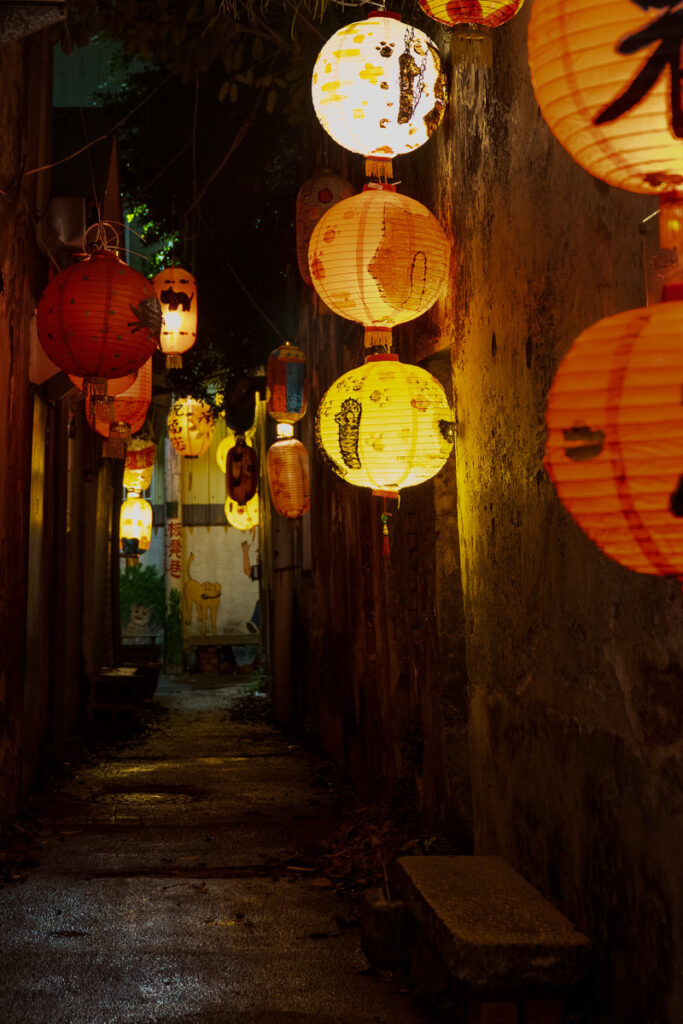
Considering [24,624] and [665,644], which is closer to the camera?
[665,644]

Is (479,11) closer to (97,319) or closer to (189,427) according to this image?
(97,319)

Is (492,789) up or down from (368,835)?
up

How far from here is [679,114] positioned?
2586 mm

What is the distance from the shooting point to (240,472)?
18.5 meters

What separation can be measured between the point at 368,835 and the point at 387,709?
104 cm

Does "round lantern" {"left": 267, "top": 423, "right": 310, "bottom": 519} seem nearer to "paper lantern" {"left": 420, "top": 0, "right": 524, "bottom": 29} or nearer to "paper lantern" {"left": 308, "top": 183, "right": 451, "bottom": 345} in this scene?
"paper lantern" {"left": 308, "top": 183, "right": 451, "bottom": 345}

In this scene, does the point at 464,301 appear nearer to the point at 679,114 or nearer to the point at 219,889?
the point at 679,114

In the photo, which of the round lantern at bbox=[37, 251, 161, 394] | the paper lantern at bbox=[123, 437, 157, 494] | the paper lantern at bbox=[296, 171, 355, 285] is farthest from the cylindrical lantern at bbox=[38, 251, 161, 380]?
the paper lantern at bbox=[123, 437, 157, 494]

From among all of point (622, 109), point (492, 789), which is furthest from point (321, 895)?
point (622, 109)

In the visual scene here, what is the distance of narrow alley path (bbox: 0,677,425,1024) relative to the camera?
5039mm

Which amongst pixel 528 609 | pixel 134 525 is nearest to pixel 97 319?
pixel 528 609

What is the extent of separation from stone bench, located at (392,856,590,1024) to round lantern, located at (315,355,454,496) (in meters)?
2.35

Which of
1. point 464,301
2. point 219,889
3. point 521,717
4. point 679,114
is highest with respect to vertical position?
point 464,301

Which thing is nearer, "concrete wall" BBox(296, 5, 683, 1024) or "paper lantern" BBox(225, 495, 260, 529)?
"concrete wall" BBox(296, 5, 683, 1024)
